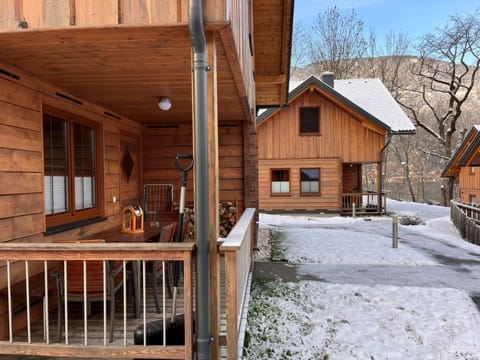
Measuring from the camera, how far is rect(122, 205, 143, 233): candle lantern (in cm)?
464

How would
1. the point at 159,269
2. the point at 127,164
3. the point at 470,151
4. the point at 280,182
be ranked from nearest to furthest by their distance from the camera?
the point at 159,269, the point at 127,164, the point at 470,151, the point at 280,182

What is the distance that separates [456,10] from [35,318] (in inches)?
1033

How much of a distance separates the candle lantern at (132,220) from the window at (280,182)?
1155cm

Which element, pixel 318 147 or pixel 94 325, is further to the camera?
pixel 318 147

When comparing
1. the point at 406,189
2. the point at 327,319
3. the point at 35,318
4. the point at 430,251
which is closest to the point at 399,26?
the point at 406,189

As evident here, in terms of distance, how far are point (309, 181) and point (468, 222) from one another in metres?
6.65

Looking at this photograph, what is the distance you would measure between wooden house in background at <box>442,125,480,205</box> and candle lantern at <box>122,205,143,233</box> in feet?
44.8

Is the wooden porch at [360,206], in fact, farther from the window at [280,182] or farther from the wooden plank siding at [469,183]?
the wooden plank siding at [469,183]

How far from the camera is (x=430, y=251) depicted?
324 inches

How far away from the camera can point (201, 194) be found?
2615 millimetres

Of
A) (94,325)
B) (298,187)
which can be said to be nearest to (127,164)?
(94,325)

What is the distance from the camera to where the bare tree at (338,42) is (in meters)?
26.3

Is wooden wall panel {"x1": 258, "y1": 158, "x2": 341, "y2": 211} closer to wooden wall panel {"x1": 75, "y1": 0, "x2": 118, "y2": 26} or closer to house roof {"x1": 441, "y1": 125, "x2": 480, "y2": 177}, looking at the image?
house roof {"x1": 441, "y1": 125, "x2": 480, "y2": 177}

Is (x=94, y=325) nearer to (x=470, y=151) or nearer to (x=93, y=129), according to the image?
(x=93, y=129)
